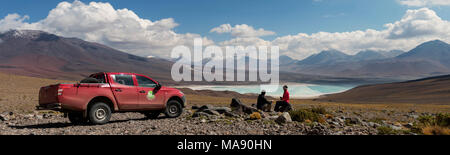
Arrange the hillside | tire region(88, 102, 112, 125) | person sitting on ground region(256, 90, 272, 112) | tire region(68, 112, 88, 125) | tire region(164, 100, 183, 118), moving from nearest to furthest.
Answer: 1. tire region(88, 102, 112, 125)
2. tire region(68, 112, 88, 125)
3. tire region(164, 100, 183, 118)
4. person sitting on ground region(256, 90, 272, 112)
5. the hillside

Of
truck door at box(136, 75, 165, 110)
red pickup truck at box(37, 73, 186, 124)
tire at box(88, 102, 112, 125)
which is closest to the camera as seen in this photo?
red pickup truck at box(37, 73, 186, 124)

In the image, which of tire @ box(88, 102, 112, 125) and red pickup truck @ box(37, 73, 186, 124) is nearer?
red pickup truck @ box(37, 73, 186, 124)

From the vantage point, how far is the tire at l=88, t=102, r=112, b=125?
10.4 metres

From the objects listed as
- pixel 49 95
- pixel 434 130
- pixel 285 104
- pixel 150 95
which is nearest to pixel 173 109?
pixel 150 95

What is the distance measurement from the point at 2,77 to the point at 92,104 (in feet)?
199

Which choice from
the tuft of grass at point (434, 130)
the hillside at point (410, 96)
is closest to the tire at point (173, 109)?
the tuft of grass at point (434, 130)

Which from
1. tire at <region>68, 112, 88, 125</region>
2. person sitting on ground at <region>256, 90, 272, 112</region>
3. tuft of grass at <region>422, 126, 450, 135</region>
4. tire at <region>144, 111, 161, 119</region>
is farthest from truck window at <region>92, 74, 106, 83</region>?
tuft of grass at <region>422, 126, 450, 135</region>

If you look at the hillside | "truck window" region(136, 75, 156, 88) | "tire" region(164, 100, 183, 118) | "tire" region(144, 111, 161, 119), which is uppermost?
"truck window" region(136, 75, 156, 88)

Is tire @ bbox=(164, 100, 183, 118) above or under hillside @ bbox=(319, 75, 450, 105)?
above

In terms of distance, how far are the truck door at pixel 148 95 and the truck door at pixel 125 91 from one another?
0.23 meters

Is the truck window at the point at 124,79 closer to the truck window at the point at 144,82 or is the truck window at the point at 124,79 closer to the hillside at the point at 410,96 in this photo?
the truck window at the point at 144,82

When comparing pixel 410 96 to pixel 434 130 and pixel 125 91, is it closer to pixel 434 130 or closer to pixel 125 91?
pixel 434 130

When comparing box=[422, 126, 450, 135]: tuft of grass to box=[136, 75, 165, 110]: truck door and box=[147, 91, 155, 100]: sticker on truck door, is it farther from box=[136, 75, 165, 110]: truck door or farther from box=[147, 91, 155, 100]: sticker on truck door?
box=[147, 91, 155, 100]: sticker on truck door
